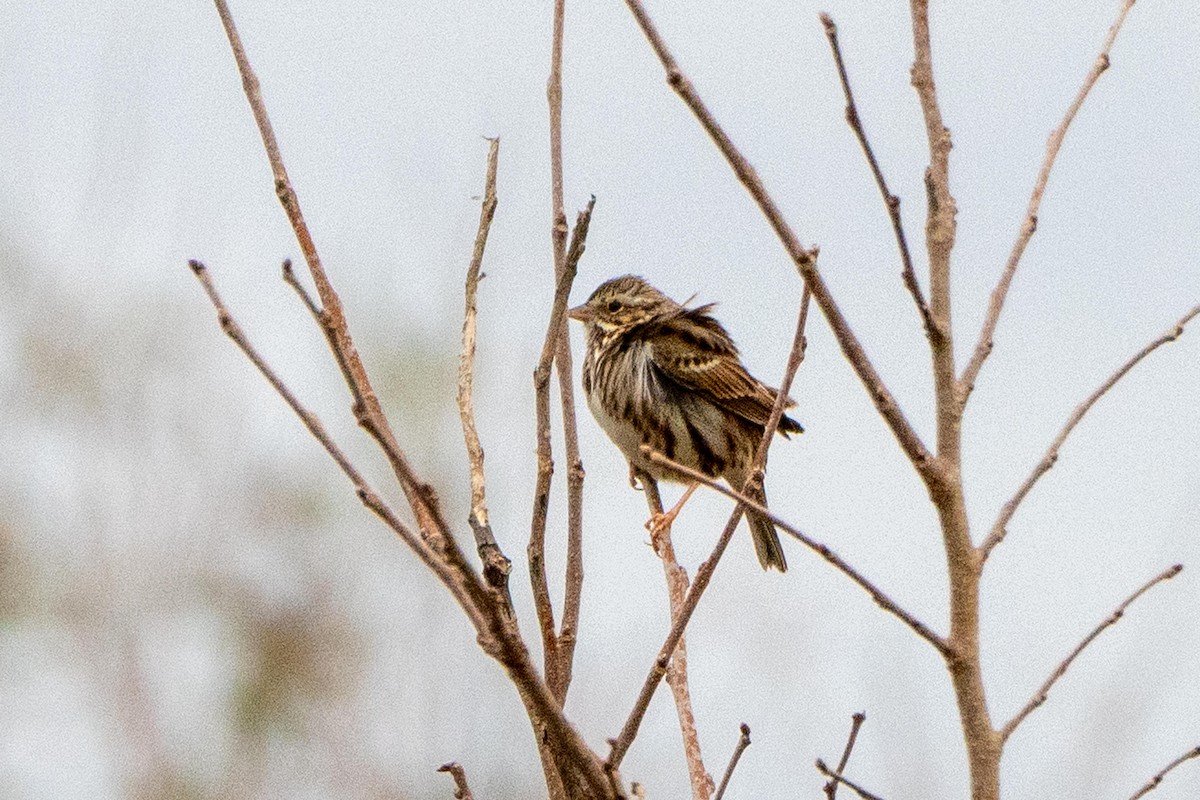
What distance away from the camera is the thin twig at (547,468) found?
2.54m

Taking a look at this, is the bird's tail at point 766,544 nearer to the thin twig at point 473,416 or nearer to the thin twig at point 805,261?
the thin twig at point 473,416

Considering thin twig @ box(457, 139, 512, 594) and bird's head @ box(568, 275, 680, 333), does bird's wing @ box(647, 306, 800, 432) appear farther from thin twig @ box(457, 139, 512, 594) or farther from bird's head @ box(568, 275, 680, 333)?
thin twig @ box(457, 139, 512, 594)

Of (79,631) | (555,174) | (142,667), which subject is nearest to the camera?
(555,174)

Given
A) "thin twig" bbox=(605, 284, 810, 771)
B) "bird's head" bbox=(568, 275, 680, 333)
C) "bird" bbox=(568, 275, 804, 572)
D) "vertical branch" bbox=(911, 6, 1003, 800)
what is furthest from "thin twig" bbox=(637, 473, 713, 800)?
"bird's head" bbox=(568, 275, 680, 333)

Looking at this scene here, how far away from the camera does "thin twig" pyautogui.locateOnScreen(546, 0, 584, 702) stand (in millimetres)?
2656

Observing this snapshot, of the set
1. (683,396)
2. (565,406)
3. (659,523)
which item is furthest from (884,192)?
(683,396)

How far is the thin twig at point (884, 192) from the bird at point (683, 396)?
15.4 feet

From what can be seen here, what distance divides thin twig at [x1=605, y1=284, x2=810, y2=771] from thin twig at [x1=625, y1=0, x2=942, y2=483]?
0.16 feet

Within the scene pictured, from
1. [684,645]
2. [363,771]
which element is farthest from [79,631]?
[684,645]

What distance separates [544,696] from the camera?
2.06 meters

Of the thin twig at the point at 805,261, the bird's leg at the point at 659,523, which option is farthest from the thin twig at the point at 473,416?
the bird's leg at the point at 659,523

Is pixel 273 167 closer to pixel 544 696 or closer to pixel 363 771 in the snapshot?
pixel 544 696

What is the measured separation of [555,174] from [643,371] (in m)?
4.30

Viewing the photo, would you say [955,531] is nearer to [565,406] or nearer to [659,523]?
[565,406]
